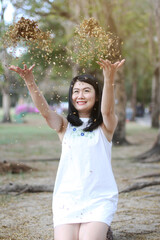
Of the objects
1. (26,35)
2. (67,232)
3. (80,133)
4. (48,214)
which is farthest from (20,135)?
(67,232)

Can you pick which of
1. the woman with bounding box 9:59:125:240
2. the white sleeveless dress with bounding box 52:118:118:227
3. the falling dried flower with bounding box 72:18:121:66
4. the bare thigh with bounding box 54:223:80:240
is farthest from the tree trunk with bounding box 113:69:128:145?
the bare thigh with bounding box 54:223:80:240

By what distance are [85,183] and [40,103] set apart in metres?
0.82

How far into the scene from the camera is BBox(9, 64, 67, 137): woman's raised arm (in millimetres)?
3264

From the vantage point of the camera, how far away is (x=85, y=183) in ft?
10.1

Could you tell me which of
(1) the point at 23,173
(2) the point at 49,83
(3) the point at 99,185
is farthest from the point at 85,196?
(1) the point at 23,173

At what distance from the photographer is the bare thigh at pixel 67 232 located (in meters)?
2.92

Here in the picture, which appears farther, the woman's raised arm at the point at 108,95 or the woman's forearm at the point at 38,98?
the woman's forearm at the point at 38,98

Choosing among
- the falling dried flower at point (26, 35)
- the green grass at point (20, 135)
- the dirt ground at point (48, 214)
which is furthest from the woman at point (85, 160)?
the green grass at point (20, 135)

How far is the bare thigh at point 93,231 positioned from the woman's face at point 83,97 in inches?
39.8

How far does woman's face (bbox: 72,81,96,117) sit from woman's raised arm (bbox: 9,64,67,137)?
0.19 meters

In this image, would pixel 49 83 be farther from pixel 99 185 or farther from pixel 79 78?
pixel 99 185

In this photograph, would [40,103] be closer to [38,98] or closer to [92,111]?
[38,98]

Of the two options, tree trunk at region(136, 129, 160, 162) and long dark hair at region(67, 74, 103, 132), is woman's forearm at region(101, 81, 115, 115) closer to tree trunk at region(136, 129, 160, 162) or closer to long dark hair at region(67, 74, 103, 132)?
long dark hair at region(67, 74, 103, 132)

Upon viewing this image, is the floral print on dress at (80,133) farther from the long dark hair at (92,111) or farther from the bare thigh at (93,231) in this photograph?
the bare thigh at (93,231)
